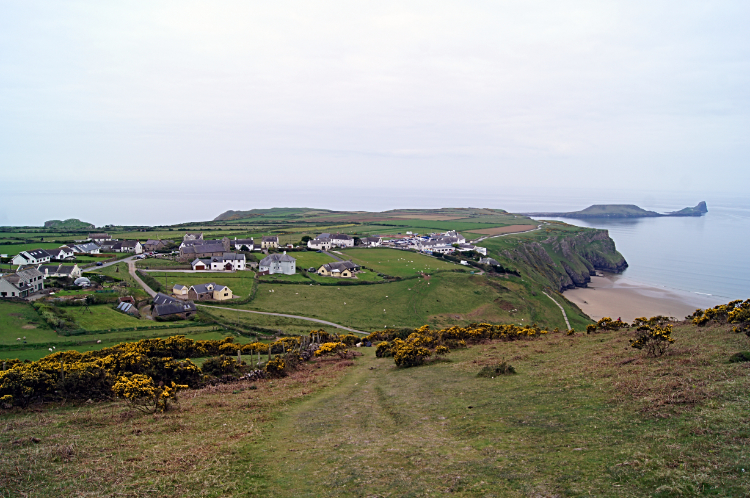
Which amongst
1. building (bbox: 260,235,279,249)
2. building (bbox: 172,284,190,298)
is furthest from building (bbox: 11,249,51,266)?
building (bbox: 260,235,279,249)

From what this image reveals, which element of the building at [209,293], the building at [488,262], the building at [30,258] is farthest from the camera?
the building at [488,262]

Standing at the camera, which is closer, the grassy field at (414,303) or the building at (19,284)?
the building at (19,284)

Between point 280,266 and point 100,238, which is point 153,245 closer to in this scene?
point 100,238

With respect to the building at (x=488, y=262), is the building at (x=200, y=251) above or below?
above

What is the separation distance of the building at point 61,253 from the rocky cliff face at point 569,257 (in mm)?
98951

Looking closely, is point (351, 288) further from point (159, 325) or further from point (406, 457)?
point (406, 457)

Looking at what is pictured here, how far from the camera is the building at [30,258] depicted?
7106cm

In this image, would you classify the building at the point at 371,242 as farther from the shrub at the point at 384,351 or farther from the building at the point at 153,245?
the shrub at the point at 384,351

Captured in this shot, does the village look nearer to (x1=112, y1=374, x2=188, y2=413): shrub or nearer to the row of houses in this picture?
the row of houses

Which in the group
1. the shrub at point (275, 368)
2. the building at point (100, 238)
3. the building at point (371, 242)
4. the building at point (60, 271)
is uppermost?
the building at point (100, 238)

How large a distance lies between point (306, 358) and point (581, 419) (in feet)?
74.5

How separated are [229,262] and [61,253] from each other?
32.9 meters

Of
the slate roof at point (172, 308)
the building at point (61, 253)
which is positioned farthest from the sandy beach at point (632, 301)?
the building at point (61, 253)

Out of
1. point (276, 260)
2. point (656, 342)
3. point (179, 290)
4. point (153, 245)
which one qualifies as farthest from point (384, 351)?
point (153, 245)
